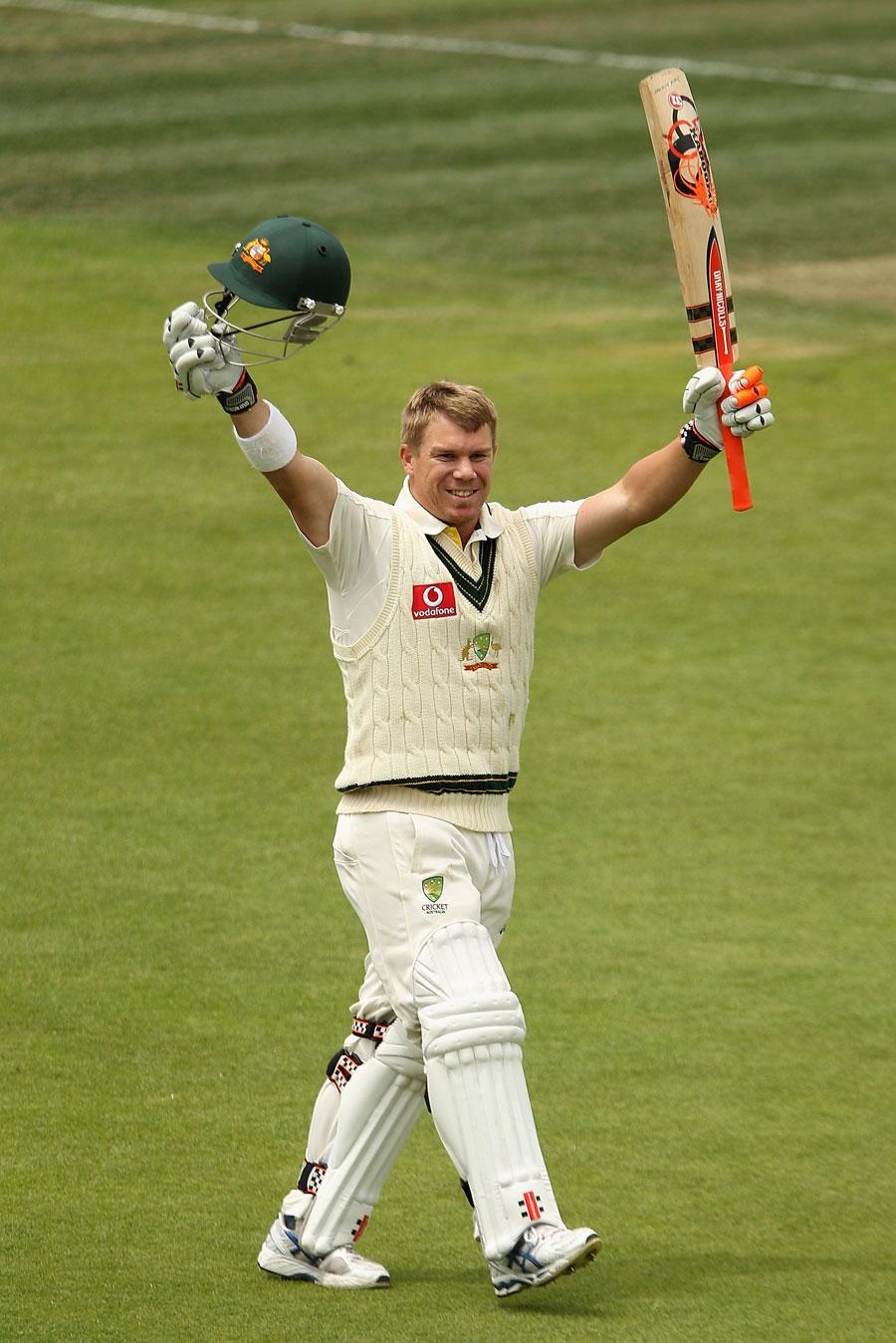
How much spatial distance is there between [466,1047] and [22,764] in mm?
4365

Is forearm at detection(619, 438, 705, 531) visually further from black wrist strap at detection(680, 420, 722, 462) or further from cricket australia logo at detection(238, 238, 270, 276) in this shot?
cricket australia logo at detection(238, 238, 270, 276)

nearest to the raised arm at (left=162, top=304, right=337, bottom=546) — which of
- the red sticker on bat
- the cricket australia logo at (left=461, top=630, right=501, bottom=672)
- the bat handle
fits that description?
the cricket australia logo at (left=461, top=630, right=501, bottom=672)

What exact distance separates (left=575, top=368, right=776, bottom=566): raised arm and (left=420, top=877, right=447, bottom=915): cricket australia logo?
2.99 ft

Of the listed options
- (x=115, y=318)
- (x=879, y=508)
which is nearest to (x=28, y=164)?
(x=115, y=318)

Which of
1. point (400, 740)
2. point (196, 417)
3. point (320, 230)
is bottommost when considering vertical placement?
point (400, 740)

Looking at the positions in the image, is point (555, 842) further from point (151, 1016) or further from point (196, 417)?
point (196, 417)

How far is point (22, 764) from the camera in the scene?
843 centimetres

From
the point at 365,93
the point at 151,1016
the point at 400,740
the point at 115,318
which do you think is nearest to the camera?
the point at 400,740

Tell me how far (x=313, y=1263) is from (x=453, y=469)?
1.80m

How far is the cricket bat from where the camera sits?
17.3 ft

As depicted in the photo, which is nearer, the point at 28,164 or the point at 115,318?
the point at 115,318

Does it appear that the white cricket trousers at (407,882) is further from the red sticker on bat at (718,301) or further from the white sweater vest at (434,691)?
the red sticker on bat at (718,301)

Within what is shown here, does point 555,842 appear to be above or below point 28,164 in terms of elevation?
below

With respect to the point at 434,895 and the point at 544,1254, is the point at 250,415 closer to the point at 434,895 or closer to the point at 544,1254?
the point at 434,895
